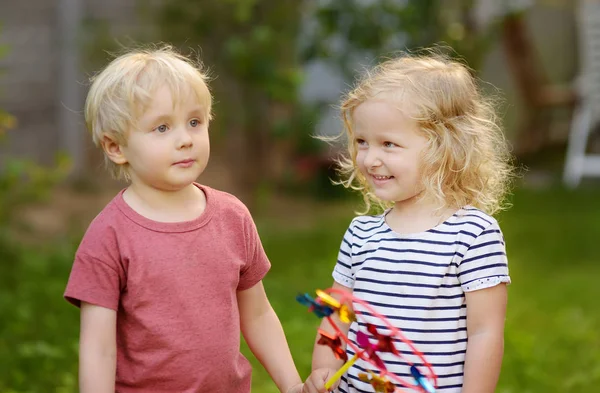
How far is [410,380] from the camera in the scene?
7.43 ft

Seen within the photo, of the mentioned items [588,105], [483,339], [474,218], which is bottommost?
[588,105]

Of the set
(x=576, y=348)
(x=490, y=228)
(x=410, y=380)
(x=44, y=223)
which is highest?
(x=490, y=228)

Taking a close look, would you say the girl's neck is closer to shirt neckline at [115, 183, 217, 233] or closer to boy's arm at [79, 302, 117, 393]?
shirt neckline at [115, 183, 217, 233]

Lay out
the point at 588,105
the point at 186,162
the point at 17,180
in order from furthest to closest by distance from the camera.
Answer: the point at 588,105 < the point at 17,180 < the point at 186,162

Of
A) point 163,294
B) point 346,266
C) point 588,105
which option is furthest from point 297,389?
point 588,105

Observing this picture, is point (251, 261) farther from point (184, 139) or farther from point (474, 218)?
point (474, 218)

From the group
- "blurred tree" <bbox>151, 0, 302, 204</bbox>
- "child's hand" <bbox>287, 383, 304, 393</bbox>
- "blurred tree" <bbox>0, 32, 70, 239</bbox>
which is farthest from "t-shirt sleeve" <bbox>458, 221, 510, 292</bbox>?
"blurred tree" <bbox>151, 0, 302, 204</bbox>

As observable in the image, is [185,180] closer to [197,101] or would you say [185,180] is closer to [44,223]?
[197,101]

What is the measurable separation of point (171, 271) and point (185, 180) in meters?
0.22

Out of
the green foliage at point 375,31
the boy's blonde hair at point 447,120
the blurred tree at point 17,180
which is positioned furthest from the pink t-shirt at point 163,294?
the green foliage at point 375,31

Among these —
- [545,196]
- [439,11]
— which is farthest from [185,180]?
[545,196]

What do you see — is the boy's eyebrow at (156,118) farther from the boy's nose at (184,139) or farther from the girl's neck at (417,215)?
the girl's neck at (417,215)

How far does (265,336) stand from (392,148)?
0.62 m

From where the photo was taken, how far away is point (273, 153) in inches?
320
